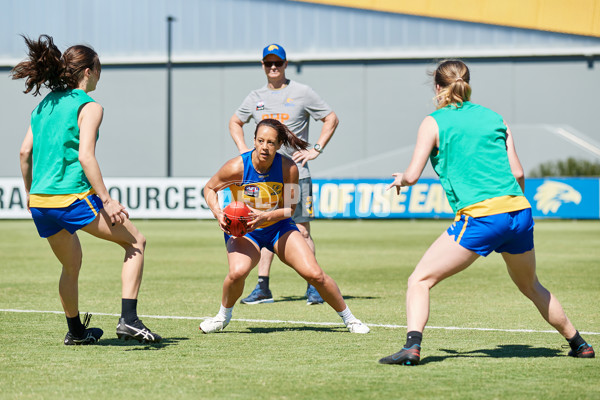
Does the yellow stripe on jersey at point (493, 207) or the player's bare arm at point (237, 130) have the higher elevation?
the player's bare arm at point (237, 130)

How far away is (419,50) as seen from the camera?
37.3 meters

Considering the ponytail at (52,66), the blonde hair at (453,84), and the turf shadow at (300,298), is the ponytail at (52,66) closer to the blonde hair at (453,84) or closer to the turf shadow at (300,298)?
the blonde hair at (453,84)

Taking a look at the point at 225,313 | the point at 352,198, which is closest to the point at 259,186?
the point at 225,313

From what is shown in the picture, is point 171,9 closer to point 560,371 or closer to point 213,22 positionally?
point 213,22

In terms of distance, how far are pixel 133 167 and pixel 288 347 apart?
34.7 m

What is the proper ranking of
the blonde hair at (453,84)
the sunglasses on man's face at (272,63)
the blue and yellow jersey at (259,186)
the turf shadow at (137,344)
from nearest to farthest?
the blonde hair at (453,84), the turf shadow at (137,344), the blue and yellow jersey at (259,186), the sunglasses on man's face at (272,63)

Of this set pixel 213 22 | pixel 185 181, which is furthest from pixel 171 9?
pixel 185 181

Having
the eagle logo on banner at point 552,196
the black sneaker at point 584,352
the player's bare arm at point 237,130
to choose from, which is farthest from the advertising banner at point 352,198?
the black sneaker at point 584,352

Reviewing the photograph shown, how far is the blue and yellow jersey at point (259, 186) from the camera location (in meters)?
6.90

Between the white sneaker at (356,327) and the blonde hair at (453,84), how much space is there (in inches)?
83.1

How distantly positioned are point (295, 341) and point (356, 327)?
651 mm

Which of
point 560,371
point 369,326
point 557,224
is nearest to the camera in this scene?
point 560,371

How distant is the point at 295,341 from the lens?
6555mm

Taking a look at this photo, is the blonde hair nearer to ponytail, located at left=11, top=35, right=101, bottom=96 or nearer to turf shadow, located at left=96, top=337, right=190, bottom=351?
ponytail, located at left=11, top=35, right=101, bottom=96
